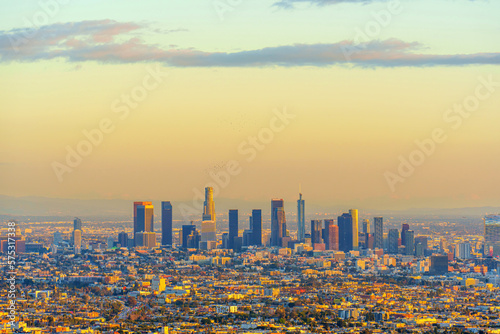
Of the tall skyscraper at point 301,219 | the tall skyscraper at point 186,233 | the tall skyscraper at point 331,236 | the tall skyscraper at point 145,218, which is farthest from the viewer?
the tall skyscraper at point 301,219

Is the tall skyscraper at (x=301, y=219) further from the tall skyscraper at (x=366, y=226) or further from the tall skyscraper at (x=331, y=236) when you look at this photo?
the tall skyscraper at (x=331, y=236)

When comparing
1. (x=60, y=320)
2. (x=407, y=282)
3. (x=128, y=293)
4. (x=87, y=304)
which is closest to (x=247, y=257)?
(x=407, y=282)

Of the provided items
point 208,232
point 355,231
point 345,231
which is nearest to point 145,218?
point 208,232

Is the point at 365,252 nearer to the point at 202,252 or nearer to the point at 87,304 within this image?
the point at 202,252

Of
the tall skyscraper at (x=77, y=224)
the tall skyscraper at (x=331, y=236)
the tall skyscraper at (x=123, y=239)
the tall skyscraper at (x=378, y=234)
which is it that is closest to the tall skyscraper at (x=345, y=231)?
the tall skyscraper at (x=331, y=236)

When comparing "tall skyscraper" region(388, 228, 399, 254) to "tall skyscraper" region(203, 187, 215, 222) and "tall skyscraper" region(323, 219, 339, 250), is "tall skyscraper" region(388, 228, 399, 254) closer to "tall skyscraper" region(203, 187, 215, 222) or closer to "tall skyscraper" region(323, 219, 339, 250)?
"tall skyscraper" region(323, 219, 339, 250)

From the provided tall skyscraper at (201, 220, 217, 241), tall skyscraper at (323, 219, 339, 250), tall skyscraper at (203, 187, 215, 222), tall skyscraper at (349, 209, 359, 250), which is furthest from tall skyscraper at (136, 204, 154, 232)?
tall skyscraper at (349, 209, 359, 250)

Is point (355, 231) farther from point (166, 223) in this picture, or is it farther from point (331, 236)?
point (166, 223)
